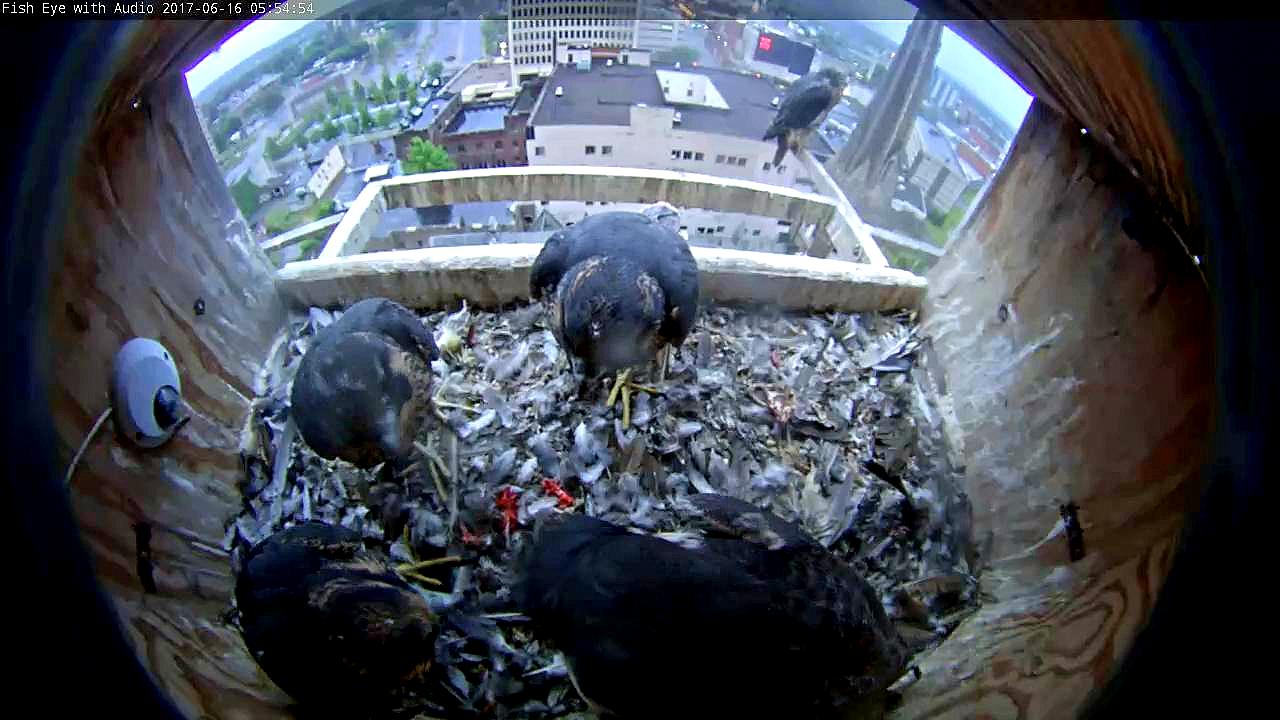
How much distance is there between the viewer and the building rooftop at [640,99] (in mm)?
4441

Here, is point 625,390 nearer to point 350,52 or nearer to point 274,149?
point 274,149

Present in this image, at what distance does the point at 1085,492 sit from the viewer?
1.87 meters

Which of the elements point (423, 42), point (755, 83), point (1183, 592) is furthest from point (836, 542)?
point (423, 42)

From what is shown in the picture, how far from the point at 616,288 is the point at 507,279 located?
40.3 inches

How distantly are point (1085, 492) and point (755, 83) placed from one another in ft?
12.6

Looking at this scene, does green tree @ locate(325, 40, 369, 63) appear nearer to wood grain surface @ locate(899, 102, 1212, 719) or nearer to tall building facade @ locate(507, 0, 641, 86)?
tall building facade @ locate(507, 0, 641, 86)

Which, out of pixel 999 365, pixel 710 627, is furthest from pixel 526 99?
pixel 710 627

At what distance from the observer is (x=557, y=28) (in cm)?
472

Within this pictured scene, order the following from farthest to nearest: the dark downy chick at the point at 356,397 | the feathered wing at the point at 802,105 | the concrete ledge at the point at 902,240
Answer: the feathered wing at the point at 802,105, the concrete ledge at the point at 902,240, the dark downy chick at the point at 356,397

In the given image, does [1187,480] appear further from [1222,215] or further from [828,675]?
[828,675]

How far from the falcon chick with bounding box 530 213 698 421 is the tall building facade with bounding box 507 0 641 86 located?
2.88m

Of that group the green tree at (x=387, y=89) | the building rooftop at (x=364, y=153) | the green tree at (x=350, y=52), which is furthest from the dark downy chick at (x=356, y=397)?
the green tree at (x=350, y=52)

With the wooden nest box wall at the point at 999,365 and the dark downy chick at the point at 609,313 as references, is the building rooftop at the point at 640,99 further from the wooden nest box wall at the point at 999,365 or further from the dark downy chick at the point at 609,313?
the dark downy chick at the point at 609,313

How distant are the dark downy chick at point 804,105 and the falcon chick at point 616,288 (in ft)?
7.63
